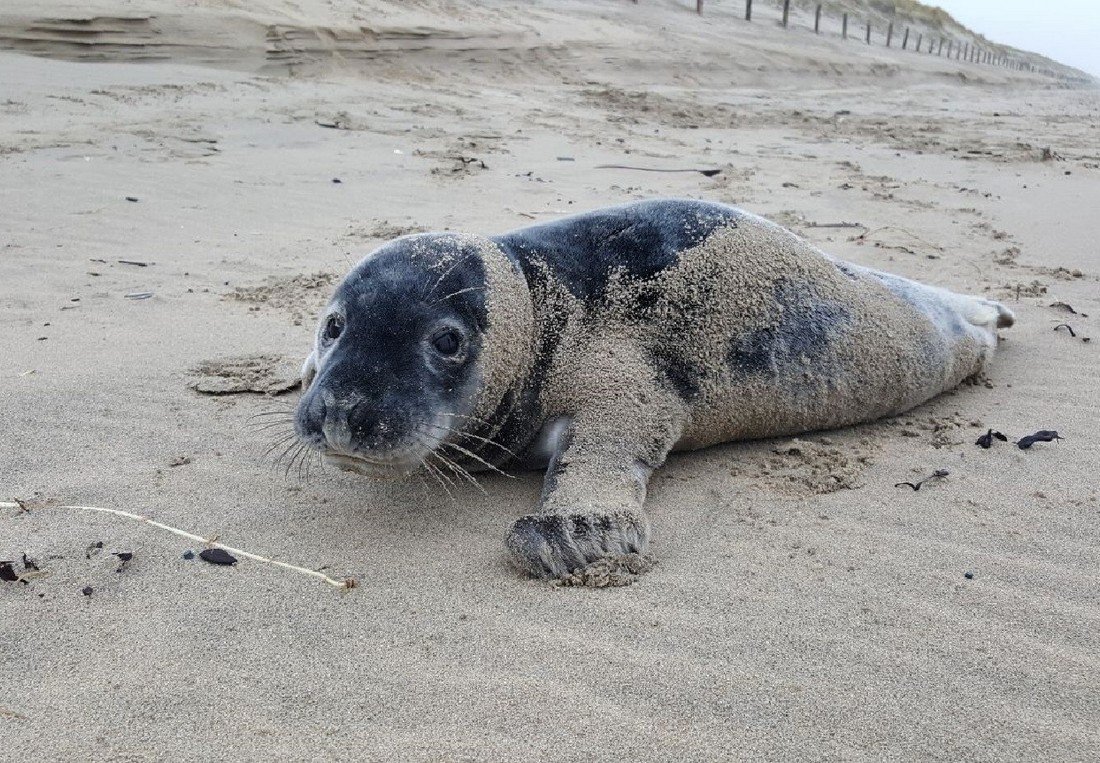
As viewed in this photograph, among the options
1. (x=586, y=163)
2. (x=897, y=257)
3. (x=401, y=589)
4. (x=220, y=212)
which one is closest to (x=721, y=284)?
(x=401, y=589)

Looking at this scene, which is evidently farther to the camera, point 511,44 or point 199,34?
point 511,44

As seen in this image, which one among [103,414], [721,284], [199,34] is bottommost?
[103,414]

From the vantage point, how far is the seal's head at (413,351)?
8.13ft

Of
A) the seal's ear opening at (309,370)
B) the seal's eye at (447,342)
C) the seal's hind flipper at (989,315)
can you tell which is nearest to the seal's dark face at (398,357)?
the seal's eye at (447,342)

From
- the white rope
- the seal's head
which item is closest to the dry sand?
the white rope

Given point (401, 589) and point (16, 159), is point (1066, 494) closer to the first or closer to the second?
point (401, 589)

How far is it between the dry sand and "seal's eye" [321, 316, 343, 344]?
0.42m

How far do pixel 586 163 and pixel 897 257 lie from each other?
309 cm

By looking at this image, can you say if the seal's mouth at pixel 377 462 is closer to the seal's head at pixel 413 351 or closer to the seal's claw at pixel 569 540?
the seal's head at pixel 413 351

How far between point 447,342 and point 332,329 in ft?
1.16

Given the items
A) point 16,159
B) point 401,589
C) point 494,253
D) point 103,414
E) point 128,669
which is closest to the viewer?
point 128,669

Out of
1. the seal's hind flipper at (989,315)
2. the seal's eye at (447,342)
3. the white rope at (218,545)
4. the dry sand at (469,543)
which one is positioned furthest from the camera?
the seal's hind flipper at (989,315)

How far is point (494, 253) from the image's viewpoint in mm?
2943

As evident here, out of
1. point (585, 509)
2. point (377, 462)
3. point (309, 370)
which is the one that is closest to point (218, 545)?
point (377, 462)
